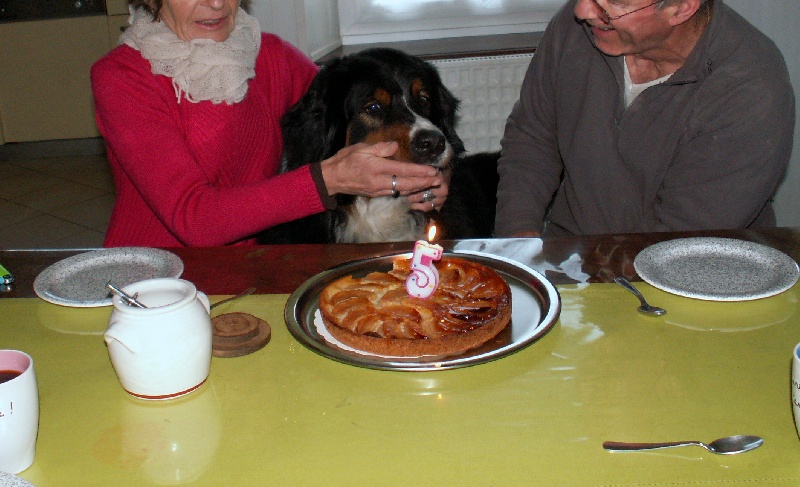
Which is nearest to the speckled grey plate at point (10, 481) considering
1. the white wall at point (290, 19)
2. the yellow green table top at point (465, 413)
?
the yellow green table top at point (465, 413)

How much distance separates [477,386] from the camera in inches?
38.9

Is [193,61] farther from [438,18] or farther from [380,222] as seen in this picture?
[438,18]

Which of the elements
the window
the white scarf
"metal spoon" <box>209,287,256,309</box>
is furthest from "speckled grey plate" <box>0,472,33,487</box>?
the window

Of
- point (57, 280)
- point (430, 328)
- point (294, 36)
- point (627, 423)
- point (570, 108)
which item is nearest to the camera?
point (627, 423)

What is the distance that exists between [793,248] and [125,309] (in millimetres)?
1089

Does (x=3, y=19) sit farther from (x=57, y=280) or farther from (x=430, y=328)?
(x=430, y=328)

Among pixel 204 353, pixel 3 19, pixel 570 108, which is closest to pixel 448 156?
pixel 570 108

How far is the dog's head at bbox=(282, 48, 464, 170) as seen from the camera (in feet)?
6.57

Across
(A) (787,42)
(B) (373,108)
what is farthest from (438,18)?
(B) (373,108)

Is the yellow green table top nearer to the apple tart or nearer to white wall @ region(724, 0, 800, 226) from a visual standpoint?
the apple tart

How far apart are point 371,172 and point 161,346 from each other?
0.85 meters

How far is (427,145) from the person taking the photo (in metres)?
1.97

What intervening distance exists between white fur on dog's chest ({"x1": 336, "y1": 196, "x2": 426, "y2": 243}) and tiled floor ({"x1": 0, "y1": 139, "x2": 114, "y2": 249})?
84.4 inches

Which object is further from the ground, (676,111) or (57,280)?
(676,111)
